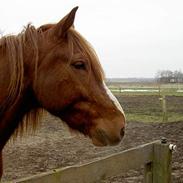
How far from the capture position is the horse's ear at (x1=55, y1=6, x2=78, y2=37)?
2.31 m

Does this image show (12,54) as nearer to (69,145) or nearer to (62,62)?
(62,62)

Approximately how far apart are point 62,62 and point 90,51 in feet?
0.68

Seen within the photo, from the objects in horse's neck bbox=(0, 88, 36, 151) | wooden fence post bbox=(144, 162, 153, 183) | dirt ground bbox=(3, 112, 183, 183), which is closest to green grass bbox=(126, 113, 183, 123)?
dirt ground bbox=(3, 112, 183, 183)

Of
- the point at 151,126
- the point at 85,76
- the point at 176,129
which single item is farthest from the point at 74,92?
the point at 151,126

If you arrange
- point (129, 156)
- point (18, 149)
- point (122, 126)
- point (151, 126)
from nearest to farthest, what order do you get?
1. point (122, 126)
2. point (129, 156)
3. point (18, 149)
4. point (151, 126)

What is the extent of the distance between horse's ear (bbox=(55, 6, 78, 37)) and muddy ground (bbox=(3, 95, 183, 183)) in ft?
7.77

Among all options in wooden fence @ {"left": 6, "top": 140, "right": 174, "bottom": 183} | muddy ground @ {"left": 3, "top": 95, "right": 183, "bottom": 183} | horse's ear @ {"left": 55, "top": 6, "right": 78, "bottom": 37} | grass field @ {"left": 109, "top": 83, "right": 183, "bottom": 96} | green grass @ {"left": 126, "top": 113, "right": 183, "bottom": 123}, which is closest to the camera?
horse's ear @ {"left": 55, "top": 6, "right": 78, "bottom": 37}

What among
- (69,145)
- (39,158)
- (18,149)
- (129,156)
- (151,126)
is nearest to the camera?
(129,156)

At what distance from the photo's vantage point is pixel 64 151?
838cm

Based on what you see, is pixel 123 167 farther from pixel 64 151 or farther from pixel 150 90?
pixel 150 90

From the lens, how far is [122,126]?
2293mm

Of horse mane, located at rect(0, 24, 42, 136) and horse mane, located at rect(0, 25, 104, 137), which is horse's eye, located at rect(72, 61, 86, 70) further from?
horse mane, located at rect(0, 24, 42, 136)

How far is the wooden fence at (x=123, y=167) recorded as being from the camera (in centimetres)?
247

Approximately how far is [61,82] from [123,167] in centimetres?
115
